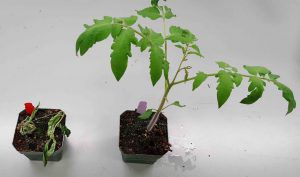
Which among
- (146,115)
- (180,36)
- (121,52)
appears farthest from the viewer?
(146,115)

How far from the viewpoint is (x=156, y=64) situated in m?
0.75

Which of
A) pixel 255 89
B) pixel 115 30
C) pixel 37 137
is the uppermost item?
pixel 115 30

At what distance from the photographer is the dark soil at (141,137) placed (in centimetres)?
114

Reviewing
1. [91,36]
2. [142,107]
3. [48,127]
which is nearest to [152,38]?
[91,36]

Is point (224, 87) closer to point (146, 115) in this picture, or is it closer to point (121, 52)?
point (121, 52)

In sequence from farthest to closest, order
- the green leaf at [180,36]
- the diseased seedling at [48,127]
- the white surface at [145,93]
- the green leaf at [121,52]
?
the white surface at [145,93]
the diseased seedling at [48,127]
the green leaf at [180,36]
the green leaf at [121,52]

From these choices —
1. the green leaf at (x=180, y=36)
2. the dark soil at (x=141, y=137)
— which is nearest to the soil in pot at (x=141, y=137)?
the dark soil at (x=141, y=137)

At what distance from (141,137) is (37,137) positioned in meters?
0.35

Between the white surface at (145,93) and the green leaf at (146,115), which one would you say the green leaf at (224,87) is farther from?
the white surface at (145,93)

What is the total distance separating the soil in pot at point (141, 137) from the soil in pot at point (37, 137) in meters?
0.21

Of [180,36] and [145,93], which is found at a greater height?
[180,36]

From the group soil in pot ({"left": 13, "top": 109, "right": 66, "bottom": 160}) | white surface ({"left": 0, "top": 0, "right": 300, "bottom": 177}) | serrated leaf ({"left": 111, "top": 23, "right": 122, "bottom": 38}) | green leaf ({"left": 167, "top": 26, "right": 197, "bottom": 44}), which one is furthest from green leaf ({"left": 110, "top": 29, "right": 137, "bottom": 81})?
white surface ({"left": 0, "top": 0, "right": 300, "bottom": 177})

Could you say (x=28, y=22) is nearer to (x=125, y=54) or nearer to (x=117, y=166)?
(x=117, y=166)

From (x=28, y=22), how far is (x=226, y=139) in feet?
3.29
